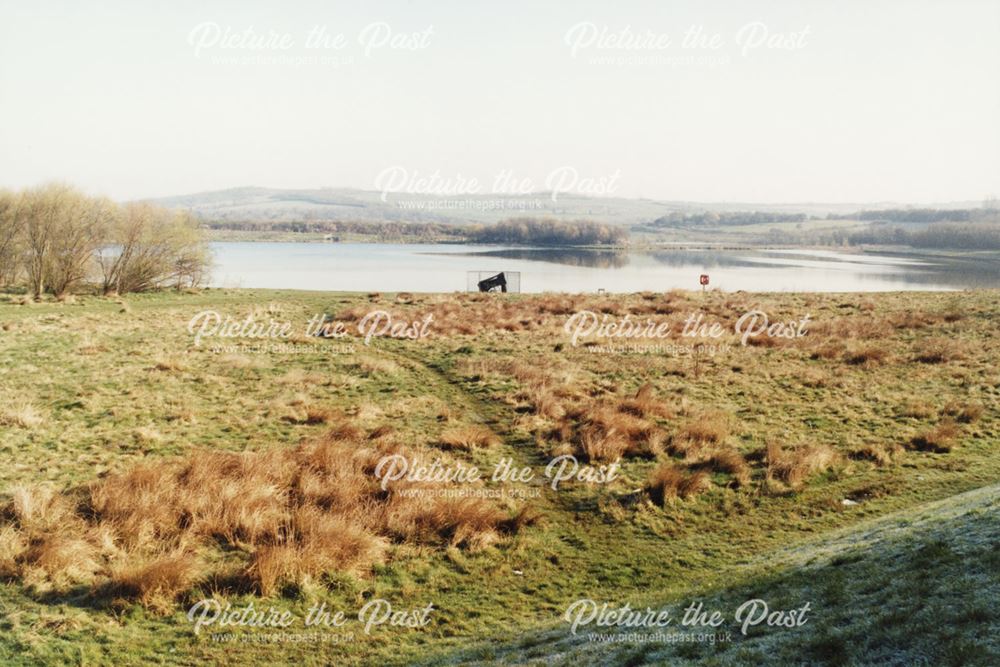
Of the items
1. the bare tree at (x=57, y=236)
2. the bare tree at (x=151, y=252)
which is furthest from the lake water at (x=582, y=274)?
the bare tree at (x=57, y=236)

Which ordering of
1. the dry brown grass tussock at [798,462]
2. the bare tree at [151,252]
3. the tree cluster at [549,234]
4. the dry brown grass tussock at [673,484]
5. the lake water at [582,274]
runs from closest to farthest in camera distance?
the dry brown grass tussock at [673,484] < the dry brown grass tussock at [798,462] < the bare tree at [151,252] < the lake water at [582,274] < the tree cluster at [549,234]

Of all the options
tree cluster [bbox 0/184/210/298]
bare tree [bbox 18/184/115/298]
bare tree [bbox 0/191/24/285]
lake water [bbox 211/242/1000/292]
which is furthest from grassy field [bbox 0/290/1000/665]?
lake water [bbox 211/242/1000/292]

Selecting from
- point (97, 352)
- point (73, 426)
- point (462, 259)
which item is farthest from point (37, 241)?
point (462, 259)

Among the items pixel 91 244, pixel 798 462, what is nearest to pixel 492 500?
pixel 798 462

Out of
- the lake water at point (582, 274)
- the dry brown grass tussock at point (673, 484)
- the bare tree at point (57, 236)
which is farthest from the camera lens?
the lake water at point (582, 274)

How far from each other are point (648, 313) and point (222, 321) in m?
21.5

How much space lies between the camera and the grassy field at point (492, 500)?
709cm

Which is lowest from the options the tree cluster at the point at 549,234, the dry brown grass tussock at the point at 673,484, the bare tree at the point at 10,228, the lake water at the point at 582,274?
the dry brown grass tussock at the point at 673,484

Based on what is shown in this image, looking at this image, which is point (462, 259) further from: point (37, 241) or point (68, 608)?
point (68, 608)

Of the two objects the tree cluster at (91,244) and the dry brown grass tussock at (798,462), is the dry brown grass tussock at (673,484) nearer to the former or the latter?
the dry brown grass tussock at (798,462)

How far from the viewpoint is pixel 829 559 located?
8.02 metres

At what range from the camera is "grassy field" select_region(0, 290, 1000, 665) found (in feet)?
23.3

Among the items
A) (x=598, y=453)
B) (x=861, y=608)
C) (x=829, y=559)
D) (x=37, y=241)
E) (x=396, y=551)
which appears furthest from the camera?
(x=37, y=241)

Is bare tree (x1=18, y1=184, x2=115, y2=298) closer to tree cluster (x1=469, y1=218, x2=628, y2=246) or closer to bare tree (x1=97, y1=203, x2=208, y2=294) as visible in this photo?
bare tree (x1=97, y1=203, x2=208, y2=294)
